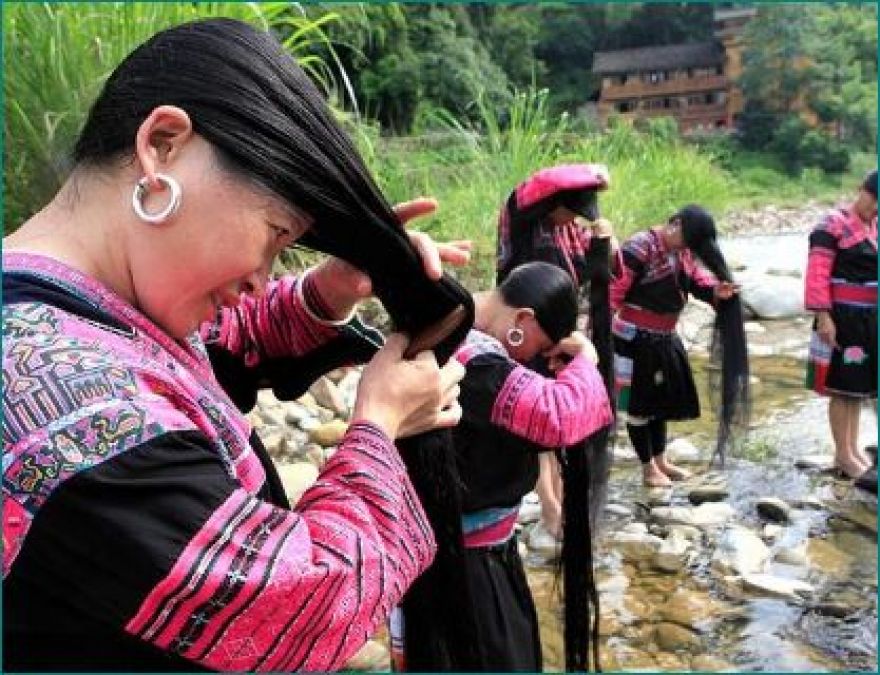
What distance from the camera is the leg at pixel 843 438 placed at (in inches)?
191

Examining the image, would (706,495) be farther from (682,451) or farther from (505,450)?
(505,450)

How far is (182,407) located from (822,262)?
4.29 metres

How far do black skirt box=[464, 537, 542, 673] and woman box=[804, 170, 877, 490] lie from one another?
118 inches

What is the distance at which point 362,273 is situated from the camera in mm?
1176

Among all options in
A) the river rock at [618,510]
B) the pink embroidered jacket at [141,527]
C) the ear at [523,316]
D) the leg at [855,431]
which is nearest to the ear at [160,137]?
the pink embroidered jacket at [141,527]

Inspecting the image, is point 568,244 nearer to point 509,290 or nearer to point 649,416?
point 649,416

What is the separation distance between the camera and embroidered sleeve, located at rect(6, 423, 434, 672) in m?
0.72

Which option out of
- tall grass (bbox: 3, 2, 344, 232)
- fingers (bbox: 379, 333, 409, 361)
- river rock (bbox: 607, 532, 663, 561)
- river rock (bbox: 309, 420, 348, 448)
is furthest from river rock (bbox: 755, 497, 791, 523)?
fingers (bbox: 379, 333, 409, 361)

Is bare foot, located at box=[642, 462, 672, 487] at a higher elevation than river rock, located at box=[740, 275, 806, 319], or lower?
higher

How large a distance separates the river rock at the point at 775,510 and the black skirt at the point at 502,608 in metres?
2.64

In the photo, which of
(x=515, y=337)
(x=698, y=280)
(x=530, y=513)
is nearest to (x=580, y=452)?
(x=515, y=337)

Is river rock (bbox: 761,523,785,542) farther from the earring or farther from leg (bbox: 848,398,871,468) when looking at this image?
the earring

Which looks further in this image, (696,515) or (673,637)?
(696,515)

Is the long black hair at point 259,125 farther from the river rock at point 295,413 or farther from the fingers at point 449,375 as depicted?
the river rock at point 295,413
